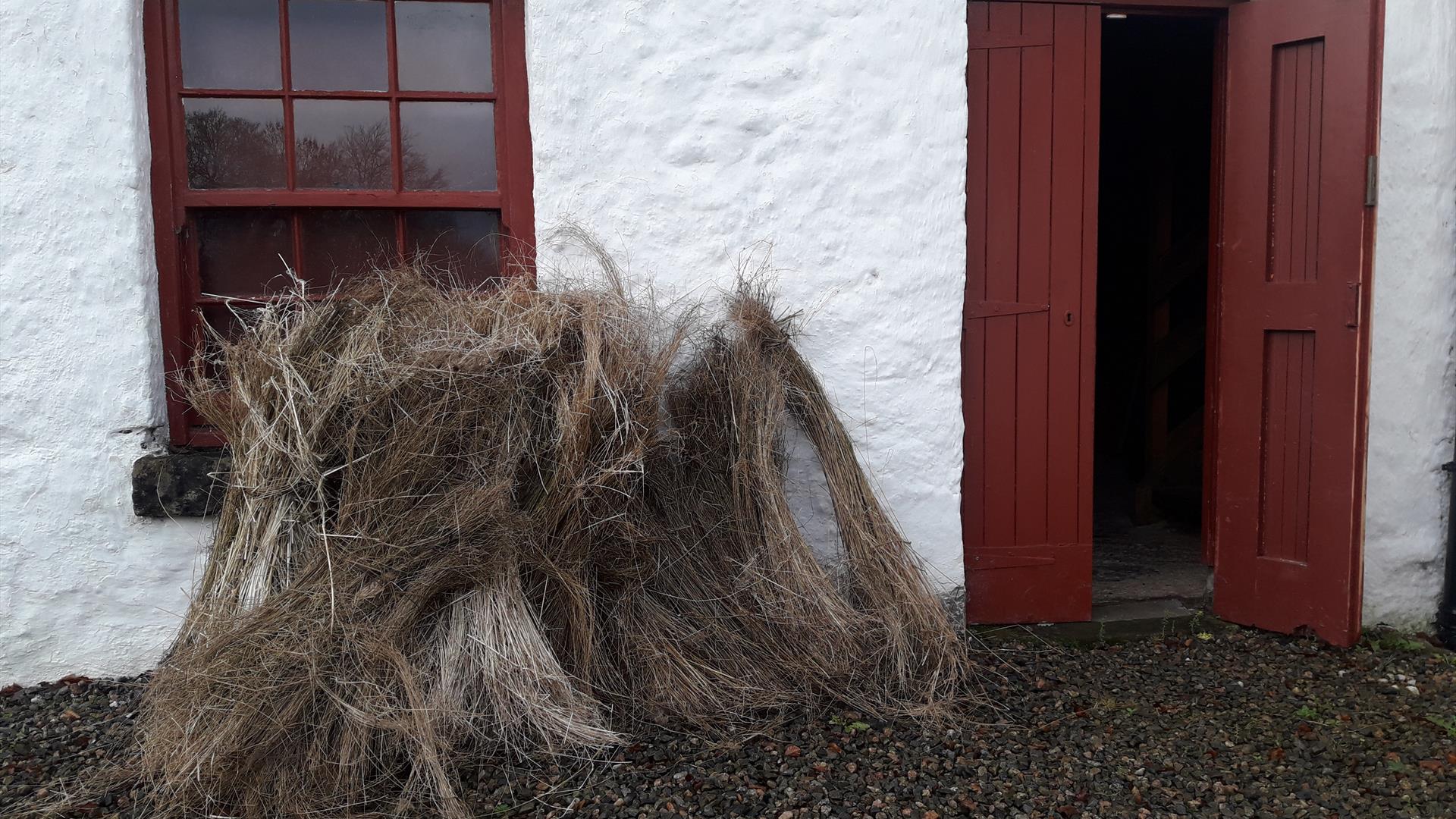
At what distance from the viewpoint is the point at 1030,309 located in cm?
369

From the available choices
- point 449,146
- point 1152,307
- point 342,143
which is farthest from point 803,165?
point 1152,307

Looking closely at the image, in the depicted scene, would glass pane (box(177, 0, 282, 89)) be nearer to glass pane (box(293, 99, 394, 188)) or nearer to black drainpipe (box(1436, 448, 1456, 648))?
glass pane (box(293, 99, 394, 188))

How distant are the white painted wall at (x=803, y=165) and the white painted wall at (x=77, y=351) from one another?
138 centimetres

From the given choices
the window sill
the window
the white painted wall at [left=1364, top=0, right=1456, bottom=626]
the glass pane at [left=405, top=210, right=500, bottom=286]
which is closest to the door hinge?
the white painted wall at [left=1364, top=0, right=1456, bottom=626]

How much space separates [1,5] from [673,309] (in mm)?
2375

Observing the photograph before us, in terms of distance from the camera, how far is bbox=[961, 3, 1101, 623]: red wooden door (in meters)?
3.62

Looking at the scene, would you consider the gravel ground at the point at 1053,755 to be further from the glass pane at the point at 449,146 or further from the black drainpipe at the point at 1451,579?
the glass pane at the point at 449,146

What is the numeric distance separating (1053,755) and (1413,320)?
232 cm

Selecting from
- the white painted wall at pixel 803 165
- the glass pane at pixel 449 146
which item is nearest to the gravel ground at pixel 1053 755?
the white painted wall at pixel 803 165

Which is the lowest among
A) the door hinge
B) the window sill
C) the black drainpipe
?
the black drainpipe

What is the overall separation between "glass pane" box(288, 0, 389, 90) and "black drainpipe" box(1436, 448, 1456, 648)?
4.27 m

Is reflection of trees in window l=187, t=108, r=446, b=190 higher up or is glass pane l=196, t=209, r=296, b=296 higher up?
reflection of trees in window l=187, t=108, r=446, b=190

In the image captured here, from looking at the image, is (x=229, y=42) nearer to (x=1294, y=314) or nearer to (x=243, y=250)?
(x=243, y=250)

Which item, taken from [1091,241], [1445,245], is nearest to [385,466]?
[1091,241]
